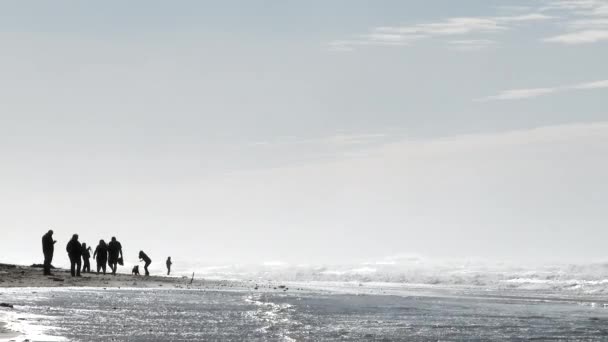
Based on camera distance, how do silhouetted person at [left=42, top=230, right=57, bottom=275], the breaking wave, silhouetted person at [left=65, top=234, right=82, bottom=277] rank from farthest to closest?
the breaking wave, silhouetted person at [left=65, top=234, right=82, bottom=277], silhouetted person at [left=42, top=230, right=57, bottom=275]

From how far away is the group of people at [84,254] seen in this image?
40.9 meters

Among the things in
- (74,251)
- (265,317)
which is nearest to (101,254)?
(74,251)

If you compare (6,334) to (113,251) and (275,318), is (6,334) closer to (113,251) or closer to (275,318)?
(275,318)

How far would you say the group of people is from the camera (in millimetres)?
40906

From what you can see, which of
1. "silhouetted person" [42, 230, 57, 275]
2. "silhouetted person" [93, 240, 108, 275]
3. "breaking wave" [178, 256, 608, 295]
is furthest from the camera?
"breaking wave" [178, 256, 608, 295]

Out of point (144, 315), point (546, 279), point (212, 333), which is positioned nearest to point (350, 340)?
point (212, 333)

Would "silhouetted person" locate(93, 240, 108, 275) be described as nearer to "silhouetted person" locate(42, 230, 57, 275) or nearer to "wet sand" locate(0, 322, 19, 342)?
"silhouetted person" locate(42, 230, 57, 275)

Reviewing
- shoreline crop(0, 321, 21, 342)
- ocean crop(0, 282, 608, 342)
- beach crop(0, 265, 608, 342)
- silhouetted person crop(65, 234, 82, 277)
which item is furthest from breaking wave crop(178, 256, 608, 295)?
shoreline crop(0, 321, 21, 342)

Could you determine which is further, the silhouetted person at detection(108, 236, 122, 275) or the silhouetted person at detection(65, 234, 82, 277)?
the silhouetted person at detection(108, 236, 122, 275)

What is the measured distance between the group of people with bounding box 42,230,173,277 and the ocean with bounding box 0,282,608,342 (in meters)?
7.69

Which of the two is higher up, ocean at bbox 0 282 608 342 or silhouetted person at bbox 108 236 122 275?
silhouetted person at bbox 108 236 122 275

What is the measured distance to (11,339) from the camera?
52.5 ft

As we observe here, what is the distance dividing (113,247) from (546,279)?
27709 millimetres

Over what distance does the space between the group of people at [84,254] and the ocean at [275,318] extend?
7695mm
